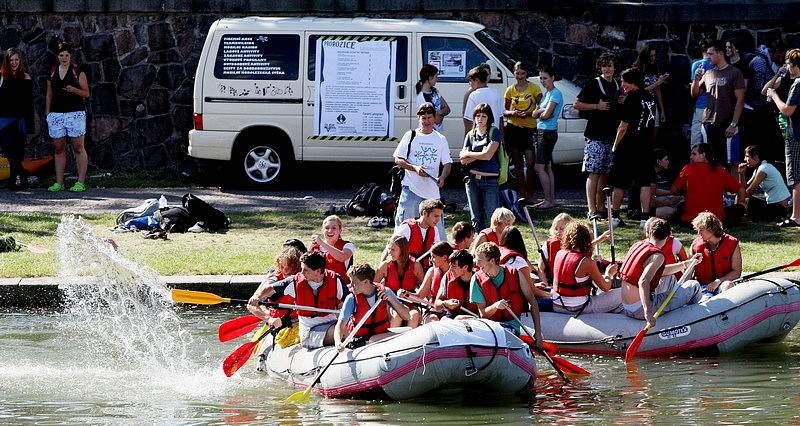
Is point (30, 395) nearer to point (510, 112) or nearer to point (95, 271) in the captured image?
point (95, 271)

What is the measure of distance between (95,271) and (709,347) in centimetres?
563

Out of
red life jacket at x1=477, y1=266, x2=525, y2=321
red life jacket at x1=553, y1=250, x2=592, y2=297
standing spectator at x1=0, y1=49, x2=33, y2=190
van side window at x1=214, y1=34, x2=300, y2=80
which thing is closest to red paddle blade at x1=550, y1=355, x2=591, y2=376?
red life jacket at x1=477, y1=266, x2=525, y2=321

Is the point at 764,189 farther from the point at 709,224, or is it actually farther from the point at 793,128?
the point at 709,224

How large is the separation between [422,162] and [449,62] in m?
3.79

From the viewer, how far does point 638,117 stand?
16.0m

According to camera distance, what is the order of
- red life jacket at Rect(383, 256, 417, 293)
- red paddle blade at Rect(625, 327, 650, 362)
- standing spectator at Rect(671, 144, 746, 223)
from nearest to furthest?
red paddle blade at Rect(625, 327, 650, 362) < red life jacket at Rect(383, 256, 417, 293) < standing spectator at Rect(671, 144, 746, 223)

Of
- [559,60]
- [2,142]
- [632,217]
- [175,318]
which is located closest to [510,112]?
[632,217]

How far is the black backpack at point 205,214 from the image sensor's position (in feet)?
53.9

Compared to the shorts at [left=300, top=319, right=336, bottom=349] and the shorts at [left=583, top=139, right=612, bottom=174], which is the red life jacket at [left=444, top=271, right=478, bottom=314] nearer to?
the shorts at [left=300, top=319, right=336, bottom=349]

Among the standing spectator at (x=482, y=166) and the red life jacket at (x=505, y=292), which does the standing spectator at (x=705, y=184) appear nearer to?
the standing spectator at (x=482, y=166)

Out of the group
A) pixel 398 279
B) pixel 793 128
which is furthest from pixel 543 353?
pixel 793 128

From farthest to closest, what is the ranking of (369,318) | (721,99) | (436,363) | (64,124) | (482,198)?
(64,124) < (721,99) < (482,198) < (369,318) < (436,363)

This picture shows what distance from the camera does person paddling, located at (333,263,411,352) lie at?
1094 cm

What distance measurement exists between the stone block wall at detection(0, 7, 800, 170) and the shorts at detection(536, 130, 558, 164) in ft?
9.63
